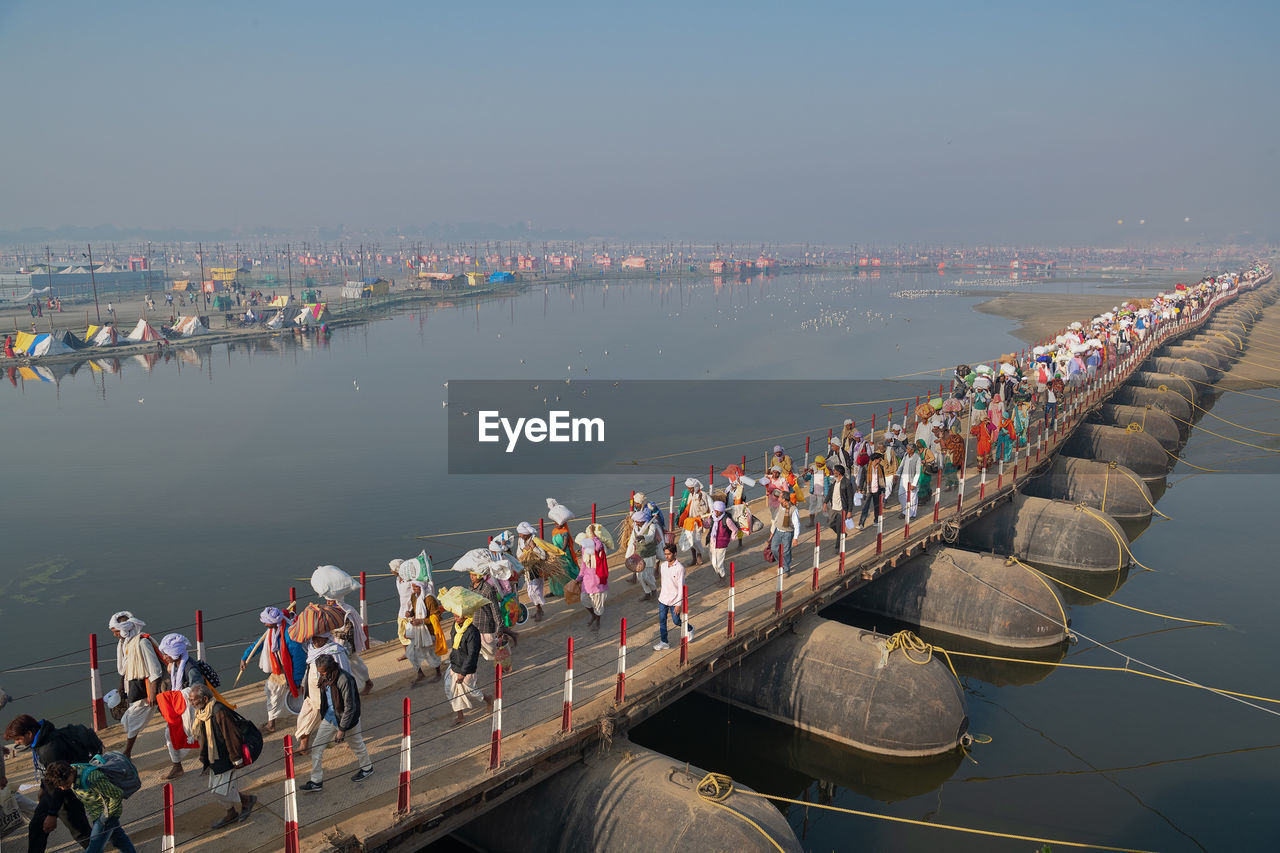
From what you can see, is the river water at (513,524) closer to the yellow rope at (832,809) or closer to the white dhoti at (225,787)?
the yellow rope at (832,809)

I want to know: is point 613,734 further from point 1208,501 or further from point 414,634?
point 1208,501

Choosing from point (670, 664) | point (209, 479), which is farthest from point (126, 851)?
point (209, 479)

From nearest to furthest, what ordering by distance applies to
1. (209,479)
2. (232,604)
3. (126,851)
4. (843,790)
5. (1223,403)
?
(126,851), (843,790), (232,604), (209,479), (1223,403)

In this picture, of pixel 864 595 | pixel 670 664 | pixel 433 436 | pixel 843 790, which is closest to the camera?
pixel 670 664

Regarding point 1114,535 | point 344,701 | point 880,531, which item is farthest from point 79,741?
point 1114,535

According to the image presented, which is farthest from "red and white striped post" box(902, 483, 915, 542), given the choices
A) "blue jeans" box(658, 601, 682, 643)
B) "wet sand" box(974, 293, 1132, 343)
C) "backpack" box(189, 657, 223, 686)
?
"wet sand" box(974, 293, 1132, 343)

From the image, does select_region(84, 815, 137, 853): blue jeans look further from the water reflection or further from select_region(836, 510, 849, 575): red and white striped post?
select_region(836, 510, 849, 575): red and white striped post

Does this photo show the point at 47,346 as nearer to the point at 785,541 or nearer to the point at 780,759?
the point at 785,541
